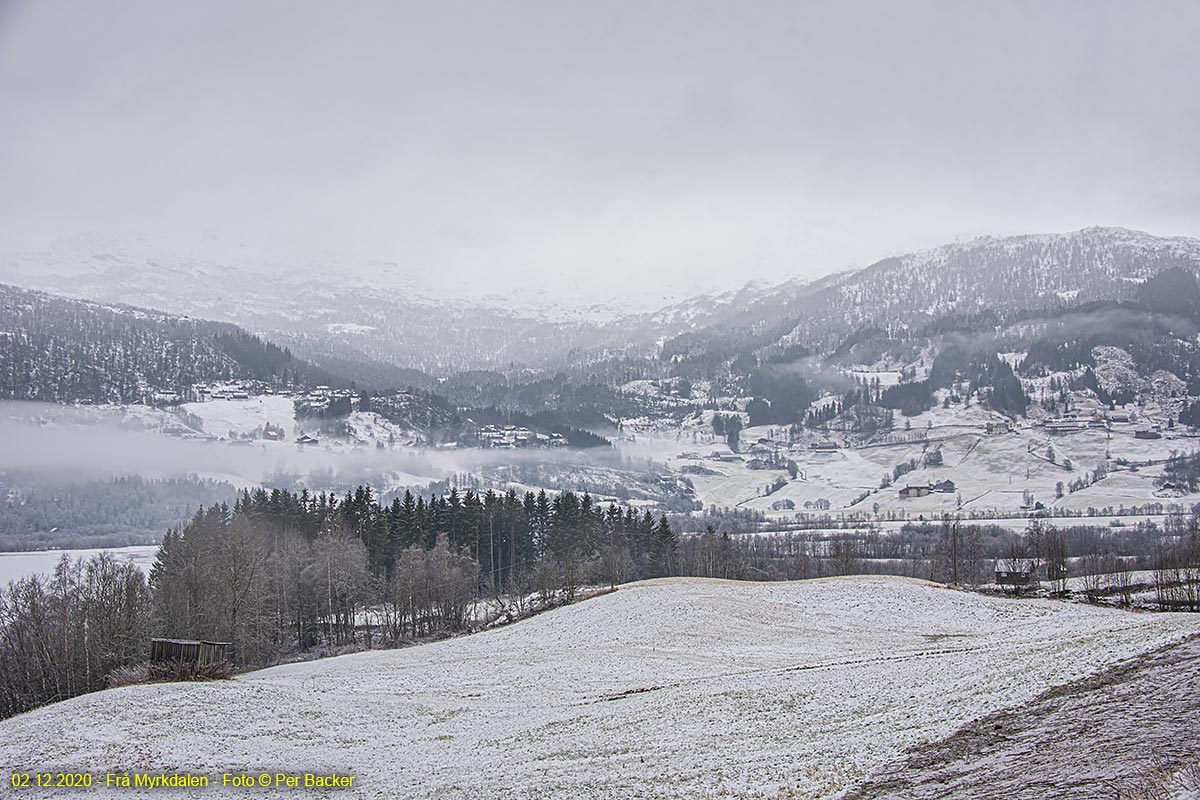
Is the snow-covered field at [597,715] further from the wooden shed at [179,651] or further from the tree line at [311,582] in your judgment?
the tree line at [311,582]

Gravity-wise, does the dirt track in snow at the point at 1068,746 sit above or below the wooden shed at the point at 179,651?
above

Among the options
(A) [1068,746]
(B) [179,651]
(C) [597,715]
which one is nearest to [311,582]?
(B) [179,651]

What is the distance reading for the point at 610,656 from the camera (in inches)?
2547

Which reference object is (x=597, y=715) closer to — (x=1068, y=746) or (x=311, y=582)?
(x=1068, y=746)

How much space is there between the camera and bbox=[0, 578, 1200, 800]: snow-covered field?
102ft

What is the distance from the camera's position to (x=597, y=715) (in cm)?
4291

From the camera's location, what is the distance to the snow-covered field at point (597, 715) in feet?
102

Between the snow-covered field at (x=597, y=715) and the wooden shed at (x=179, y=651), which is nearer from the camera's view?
the snow-covered field at (x=597, y=715)

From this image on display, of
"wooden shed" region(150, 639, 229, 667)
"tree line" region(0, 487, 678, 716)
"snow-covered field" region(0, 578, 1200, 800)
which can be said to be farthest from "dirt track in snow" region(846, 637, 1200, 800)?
"tree line" region(0, 487, 678, 716)

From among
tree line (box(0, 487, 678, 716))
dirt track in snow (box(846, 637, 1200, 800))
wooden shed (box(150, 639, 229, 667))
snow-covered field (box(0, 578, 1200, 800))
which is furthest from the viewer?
tree line (box(0, 487, 678, 716))

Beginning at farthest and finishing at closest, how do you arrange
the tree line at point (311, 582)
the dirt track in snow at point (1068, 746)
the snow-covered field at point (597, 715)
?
the tree line at point (311, 582)
the snow-covered field at point (597, 715)
the dirt track in snow at point (1068, 746)

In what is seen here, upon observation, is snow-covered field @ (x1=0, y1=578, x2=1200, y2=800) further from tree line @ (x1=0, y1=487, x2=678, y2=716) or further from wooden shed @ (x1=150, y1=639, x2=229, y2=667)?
tree line @ (x1=0, y1=487, x2=678, y2=716)

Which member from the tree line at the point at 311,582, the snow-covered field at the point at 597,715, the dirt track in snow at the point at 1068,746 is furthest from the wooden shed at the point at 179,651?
the dirt track in snow at the point at 1068,746

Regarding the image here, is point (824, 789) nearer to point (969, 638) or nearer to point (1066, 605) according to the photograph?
point (969, 638)
